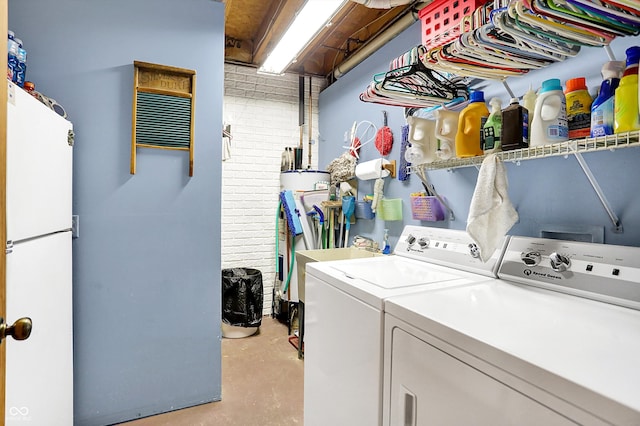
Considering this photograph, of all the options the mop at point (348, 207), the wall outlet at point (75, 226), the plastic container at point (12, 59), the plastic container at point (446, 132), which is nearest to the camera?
the plastic container at point (12, 59)

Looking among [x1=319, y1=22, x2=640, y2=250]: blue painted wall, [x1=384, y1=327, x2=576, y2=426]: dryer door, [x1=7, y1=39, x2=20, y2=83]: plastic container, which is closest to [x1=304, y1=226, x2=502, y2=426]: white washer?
[x1=384, y1=327, x2=576, y2=426]: dryer door

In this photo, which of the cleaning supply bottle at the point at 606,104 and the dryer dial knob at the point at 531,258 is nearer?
the cleaning supply bottle at the point at 606,104

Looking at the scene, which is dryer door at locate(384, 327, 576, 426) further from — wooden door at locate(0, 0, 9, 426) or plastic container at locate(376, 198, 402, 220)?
plastic container at locate(376, 198, 402, 220)

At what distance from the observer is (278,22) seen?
2.74 meters

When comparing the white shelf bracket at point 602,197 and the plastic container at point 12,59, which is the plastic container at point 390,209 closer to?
the white shelf bracket at point 602,197

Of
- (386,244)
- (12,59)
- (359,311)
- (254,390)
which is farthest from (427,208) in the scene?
(12,59)

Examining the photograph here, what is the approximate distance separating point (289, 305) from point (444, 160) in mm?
2347

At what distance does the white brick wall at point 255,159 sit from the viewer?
11.9 feet

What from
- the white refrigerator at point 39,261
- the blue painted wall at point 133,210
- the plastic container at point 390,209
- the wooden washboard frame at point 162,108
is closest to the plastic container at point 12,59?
the white refrigerator at point 39,261

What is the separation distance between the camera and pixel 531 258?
126 centimetres

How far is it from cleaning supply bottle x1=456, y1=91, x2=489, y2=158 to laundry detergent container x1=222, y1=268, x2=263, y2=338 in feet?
7.75

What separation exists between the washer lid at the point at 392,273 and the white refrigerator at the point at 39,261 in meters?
1.16

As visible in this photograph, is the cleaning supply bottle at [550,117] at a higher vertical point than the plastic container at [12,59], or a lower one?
lower

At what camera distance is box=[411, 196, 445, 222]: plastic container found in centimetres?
211
